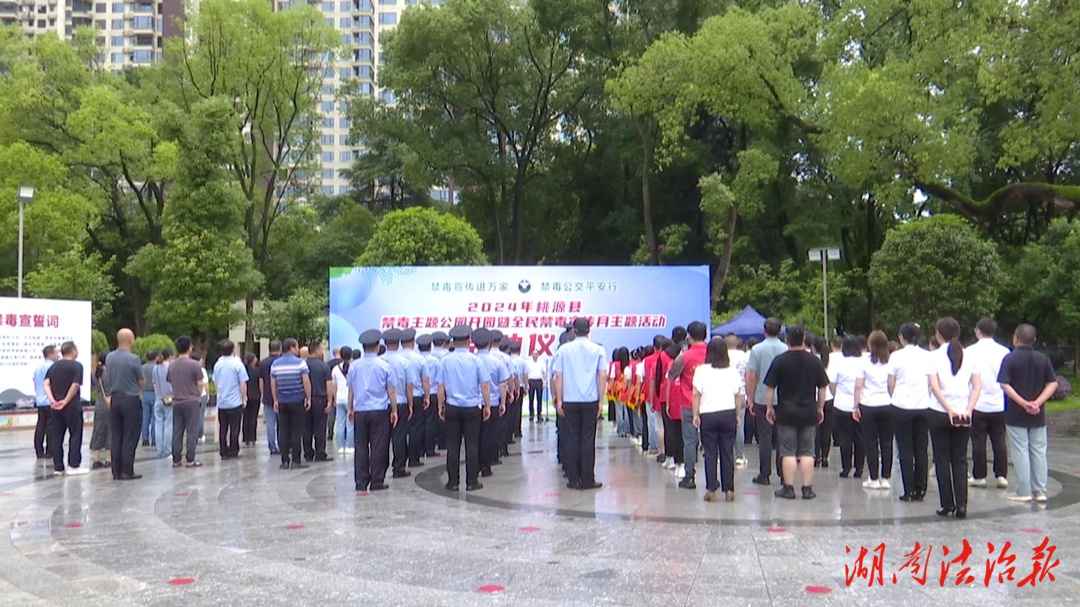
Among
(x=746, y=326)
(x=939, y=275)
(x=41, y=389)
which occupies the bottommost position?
(x=41, y=389)

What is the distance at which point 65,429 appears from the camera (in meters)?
11.5

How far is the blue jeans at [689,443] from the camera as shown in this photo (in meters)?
9.61

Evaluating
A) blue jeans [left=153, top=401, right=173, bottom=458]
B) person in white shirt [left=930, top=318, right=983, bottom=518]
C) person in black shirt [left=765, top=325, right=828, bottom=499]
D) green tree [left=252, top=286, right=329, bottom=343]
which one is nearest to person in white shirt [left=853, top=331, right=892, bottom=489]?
A: person in black shirt [left=765, top=325, right=828, bottom=499]

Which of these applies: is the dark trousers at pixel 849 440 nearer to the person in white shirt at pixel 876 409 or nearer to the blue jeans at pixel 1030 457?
the person in white shirt at pixel 876 409

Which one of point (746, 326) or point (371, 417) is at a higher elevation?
point (746, 326)

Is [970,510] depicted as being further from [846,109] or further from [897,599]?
[846,109]

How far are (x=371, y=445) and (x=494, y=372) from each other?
1810 mm

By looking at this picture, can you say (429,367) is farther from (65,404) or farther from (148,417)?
(148,417)

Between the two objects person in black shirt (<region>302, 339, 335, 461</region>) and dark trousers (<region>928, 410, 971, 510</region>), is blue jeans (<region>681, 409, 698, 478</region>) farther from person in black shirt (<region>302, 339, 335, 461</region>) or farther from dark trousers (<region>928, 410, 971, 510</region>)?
person in black shirt (<region>302, 339, 335, 461</region>)

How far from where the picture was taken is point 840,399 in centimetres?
1010

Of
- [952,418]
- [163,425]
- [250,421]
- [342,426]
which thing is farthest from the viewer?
[250,421]

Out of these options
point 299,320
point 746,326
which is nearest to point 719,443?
point 746,326

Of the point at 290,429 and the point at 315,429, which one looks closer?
the point at 290,429

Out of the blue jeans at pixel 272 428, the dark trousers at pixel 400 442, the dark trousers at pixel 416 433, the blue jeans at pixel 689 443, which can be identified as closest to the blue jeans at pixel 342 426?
the blue jeans at pixel 272 428
